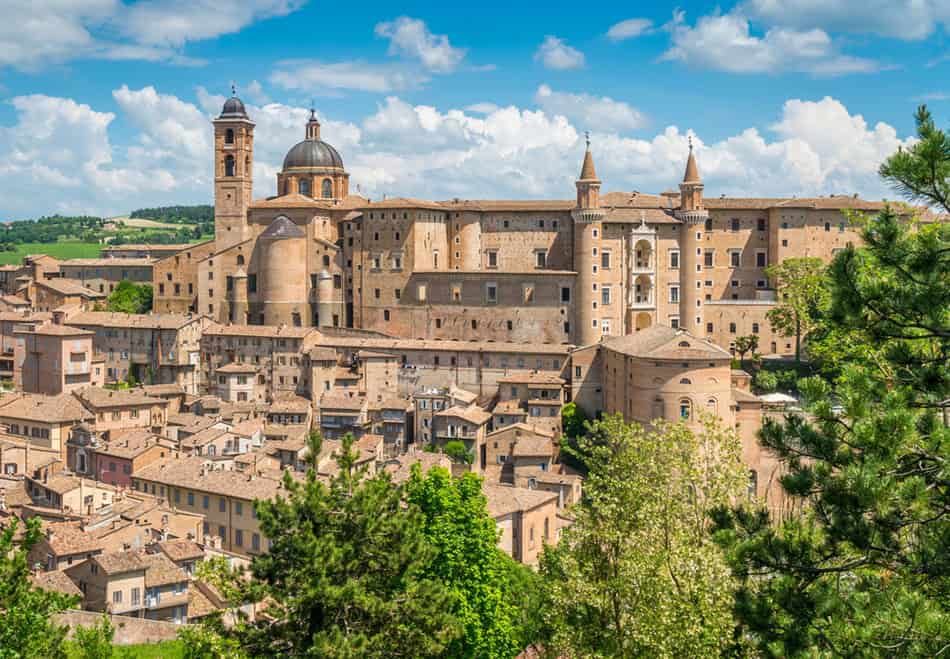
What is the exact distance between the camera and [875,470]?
9.22 metres

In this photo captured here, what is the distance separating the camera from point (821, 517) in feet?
33.8

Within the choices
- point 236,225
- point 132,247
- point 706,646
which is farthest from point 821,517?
point 132,247

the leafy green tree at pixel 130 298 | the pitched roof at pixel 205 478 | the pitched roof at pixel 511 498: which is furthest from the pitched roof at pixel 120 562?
the leafy green tree at pixel 130 298

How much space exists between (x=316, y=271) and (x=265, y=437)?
1945 centimetres

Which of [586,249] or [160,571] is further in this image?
[586,249]

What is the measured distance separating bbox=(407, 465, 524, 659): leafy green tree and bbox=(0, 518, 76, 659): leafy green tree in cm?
916

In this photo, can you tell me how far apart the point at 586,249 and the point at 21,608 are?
53353mm

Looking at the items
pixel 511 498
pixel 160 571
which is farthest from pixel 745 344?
pixel 160 571

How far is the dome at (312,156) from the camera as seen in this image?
274 feet

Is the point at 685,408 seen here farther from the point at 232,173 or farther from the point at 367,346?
the point at 232,173

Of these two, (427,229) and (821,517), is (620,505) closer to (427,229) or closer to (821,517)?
(821,517)

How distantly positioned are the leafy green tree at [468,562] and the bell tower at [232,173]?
2104 inches

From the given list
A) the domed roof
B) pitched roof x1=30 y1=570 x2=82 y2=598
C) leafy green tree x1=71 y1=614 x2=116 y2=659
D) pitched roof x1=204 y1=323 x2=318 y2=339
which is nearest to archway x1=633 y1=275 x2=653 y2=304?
pitched roof x1=204 y1=323 x2=318 y2=339

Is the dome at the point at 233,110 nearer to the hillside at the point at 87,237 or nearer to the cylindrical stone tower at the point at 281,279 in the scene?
the cylindrical stone tower at the point at 281,279
